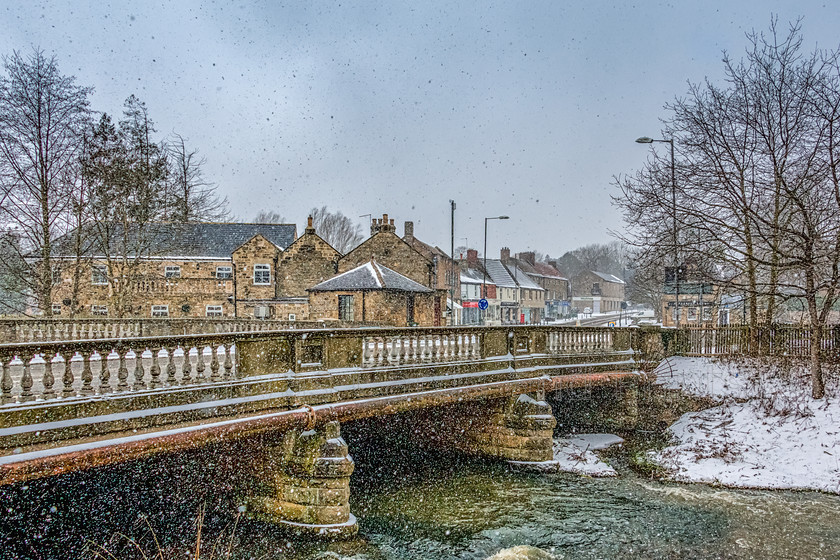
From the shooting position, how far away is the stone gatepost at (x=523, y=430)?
41.4 feet

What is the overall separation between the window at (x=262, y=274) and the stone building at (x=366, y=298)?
705 centimetres

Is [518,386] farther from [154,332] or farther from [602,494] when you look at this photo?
[154,332]

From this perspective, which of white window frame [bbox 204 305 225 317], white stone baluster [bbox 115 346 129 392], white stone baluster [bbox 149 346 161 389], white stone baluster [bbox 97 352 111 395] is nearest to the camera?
white stone baluster [bbox 97 352 111 395]

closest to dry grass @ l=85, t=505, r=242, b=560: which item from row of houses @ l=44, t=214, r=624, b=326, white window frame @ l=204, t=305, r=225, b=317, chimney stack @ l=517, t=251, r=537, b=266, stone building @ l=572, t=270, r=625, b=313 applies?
row of houses @ l=44, t=214, r=624, b=326

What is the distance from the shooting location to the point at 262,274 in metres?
34.0

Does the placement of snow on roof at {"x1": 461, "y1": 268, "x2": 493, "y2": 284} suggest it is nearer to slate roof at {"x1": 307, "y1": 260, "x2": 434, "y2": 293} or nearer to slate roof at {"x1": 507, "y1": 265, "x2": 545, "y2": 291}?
slate roof at {"x1": 507, "y1": 265, "x2": 545, "y2": 291}

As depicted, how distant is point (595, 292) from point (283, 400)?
8516cm

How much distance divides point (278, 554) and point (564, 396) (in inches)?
414

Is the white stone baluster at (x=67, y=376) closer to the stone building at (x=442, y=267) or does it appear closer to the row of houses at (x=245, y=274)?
the row of houses at (x=245, y=274)

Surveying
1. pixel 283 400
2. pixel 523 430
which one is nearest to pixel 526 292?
pixel 523 430

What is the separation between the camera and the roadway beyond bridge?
251 inches

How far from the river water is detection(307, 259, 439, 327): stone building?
15.7 meters

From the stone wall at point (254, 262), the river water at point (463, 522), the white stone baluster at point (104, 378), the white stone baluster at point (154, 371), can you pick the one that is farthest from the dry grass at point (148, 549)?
the stone wall at point (254, 262)

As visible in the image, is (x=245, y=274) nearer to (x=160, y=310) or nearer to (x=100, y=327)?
(x=160, y=310)
